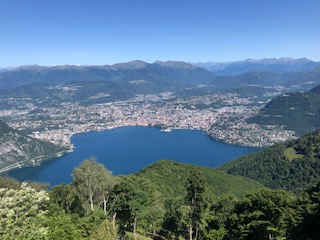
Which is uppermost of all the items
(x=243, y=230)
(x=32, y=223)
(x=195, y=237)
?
(x=32, y=223)

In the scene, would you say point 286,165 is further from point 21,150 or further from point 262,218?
point 21,150

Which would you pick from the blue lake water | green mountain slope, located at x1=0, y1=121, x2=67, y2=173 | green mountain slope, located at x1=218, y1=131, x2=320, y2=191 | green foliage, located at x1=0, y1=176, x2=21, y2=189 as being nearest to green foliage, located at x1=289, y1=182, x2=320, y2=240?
green foliage, located at x1=0, y1=176, x2=21, y2=189

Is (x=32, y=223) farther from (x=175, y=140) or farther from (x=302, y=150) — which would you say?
(x=175, y=140)

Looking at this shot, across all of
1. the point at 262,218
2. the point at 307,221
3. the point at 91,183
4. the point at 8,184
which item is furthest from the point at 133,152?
the point at 307,221

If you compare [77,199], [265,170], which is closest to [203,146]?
[265,170]

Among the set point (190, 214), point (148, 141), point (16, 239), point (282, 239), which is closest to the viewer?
point (16, 239)

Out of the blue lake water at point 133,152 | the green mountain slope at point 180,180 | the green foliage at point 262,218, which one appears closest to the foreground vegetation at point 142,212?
the green foliage at point 262,218

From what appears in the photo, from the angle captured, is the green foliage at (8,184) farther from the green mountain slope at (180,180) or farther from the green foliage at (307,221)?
the green mountain slope at (180,180)
